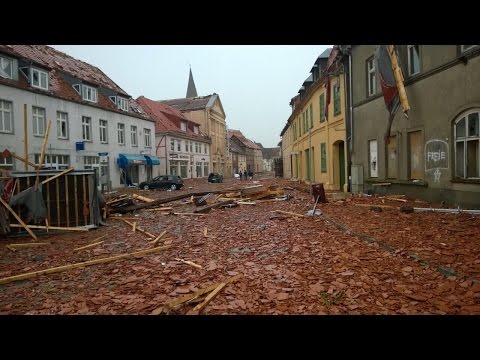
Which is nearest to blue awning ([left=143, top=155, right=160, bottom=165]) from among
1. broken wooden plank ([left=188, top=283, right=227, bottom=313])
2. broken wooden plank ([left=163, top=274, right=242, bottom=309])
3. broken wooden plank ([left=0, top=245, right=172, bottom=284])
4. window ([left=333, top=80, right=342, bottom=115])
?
window ([left=333, top=80, right=342, bottom=115])

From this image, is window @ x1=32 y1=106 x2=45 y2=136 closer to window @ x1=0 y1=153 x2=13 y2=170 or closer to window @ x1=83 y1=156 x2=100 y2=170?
window @ x1=0 y1=153 x2=13 y2=170

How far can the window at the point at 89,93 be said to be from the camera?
27.5 metres

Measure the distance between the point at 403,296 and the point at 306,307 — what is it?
4.34ft

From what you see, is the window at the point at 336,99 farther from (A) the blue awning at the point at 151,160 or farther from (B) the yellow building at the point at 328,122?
(A) the blue awning at the point at 151,160

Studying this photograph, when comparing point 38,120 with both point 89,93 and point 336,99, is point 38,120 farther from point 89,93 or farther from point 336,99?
point 336,99

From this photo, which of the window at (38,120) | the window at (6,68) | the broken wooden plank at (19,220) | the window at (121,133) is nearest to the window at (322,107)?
the broken wooden plank at (19,220)

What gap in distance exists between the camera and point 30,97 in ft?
70.9

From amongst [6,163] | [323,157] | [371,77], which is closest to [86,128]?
[6,163]

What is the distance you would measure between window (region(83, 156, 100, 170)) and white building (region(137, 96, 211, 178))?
11475 mm

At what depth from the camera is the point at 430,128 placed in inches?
437

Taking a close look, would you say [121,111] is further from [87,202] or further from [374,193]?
[374,193]

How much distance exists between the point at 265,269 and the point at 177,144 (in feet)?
131
